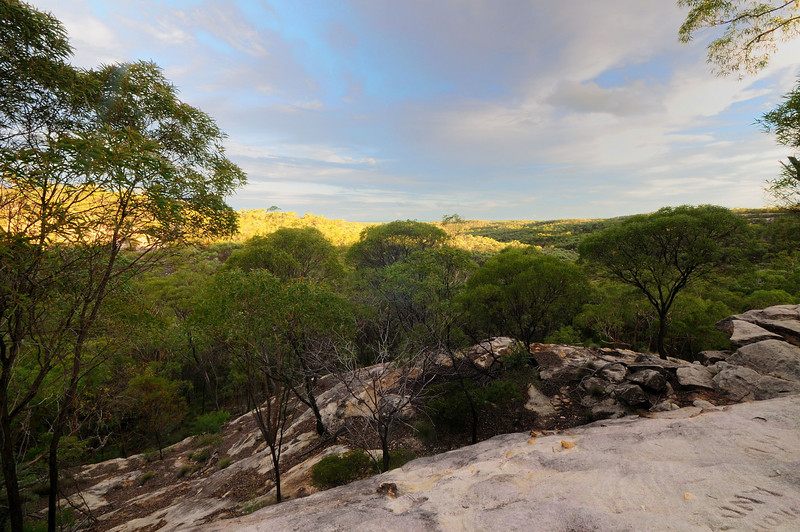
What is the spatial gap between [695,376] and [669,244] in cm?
752

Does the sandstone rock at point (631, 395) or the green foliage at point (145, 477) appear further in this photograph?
the green foliage at point (145, 477)

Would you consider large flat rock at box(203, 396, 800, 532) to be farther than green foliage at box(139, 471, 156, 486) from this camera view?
No

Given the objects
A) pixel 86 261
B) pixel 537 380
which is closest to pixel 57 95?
pixel 86 261

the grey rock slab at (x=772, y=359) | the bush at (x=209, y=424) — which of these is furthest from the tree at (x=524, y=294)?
the bush at (x=209, y=424)

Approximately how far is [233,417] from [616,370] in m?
29.3

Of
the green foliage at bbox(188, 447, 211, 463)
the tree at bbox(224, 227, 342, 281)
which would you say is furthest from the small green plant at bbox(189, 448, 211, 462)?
the tree at bbox(224, 227, 342, 281)

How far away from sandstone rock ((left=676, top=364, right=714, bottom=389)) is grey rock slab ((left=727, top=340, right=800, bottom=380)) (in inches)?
42.6

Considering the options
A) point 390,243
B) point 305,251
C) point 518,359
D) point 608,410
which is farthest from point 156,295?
point 608,410

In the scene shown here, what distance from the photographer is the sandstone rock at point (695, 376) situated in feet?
37.4

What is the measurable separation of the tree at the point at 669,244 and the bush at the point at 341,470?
1658 centimetres

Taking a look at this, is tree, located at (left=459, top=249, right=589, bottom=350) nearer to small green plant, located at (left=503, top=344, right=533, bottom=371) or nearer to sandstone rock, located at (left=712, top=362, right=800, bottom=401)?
small green plant, located at (left=503, top=344, right=533, bottom=371)

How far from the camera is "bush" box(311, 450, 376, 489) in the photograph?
10781 millimetres

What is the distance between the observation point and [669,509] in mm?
4652

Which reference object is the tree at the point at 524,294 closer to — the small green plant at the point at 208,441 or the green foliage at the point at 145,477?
the small green plant at the point at 208,441
